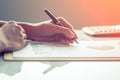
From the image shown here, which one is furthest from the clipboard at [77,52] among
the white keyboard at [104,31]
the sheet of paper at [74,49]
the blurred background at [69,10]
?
the blurred background at [69,10]

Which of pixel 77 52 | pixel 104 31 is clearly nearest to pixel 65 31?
pixel 77 52

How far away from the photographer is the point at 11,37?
0.93 meters

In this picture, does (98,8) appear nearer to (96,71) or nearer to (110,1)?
(110,1)

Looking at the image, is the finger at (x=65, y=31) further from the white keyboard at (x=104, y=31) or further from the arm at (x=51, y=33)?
the white keyboard at (x=104, y=31)

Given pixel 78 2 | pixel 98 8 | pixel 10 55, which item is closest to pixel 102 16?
pixel 98 8

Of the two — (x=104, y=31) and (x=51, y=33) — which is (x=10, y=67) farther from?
(x=104, y=31)

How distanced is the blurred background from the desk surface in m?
1.32

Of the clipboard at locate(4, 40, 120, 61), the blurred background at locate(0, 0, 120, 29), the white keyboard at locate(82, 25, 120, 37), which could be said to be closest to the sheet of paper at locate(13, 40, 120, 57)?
the clipboard at locate(4, 40, 120, 61)

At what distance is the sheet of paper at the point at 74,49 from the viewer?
33.7 inches

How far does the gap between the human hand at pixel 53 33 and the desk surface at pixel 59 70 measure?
0.28 metres

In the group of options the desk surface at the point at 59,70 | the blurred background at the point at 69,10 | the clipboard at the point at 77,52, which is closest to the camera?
the desk surface at the point at 59,70

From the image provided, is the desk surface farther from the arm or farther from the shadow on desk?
the arm

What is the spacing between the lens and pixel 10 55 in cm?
85

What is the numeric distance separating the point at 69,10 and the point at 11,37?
49.5 inches
